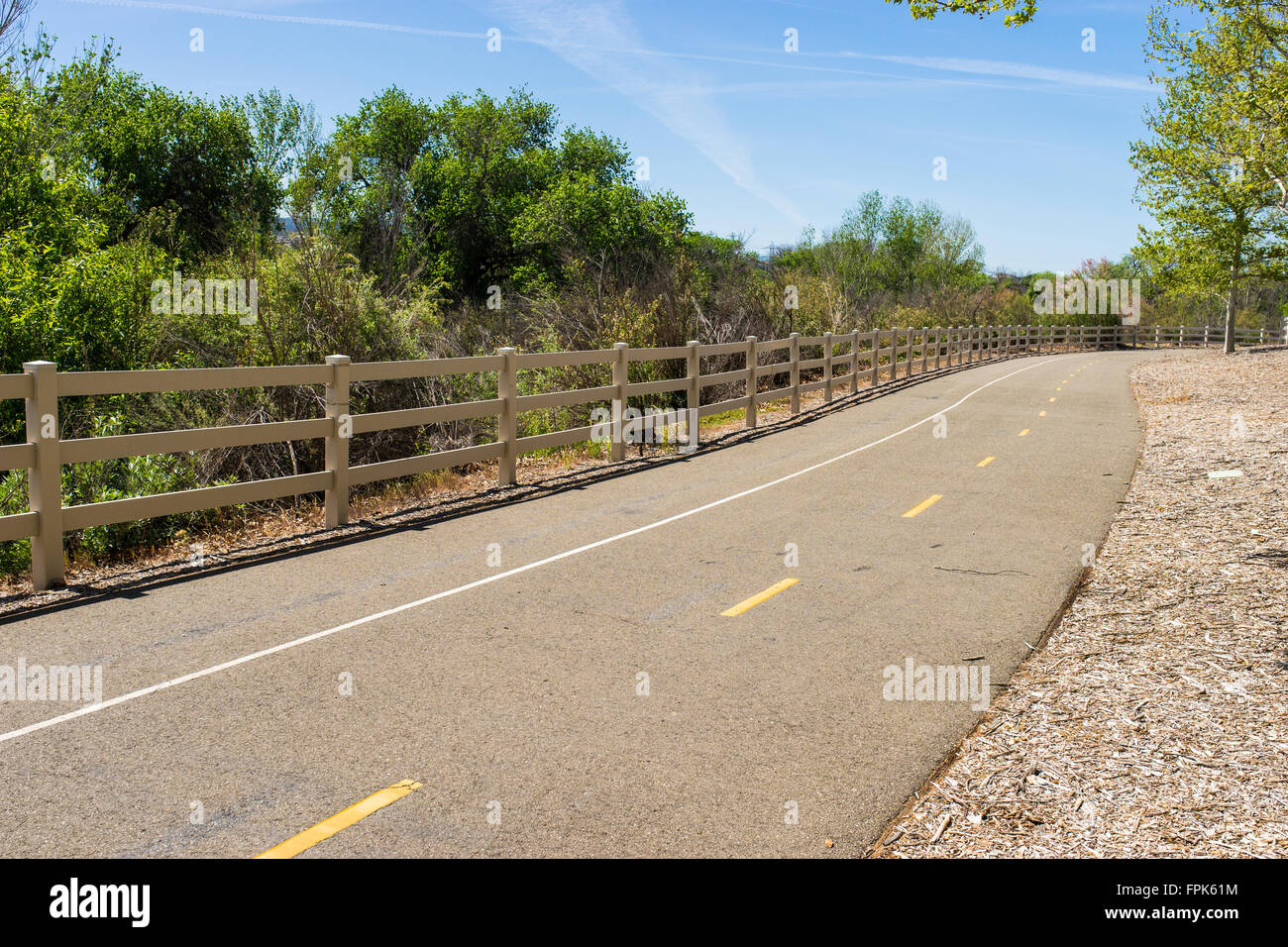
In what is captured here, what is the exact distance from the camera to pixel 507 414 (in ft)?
40.5

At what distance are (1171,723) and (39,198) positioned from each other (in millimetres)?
19261

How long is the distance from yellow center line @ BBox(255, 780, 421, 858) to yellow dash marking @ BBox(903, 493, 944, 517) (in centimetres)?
761

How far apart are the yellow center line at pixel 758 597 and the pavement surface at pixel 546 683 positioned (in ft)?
0.17

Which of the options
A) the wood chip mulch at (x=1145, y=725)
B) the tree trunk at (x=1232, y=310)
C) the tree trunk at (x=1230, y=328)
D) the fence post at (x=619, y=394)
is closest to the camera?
the wood chip mulch at (x=1145, y=725)

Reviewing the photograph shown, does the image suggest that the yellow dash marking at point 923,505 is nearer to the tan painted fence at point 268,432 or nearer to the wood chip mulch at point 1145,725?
the wood chip mulch at point 1145,725

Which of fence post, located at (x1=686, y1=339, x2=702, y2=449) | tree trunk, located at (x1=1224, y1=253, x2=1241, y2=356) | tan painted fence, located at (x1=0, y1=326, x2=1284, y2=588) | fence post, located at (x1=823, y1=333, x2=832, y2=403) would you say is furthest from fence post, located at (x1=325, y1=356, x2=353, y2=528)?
tree trunk, located at (x1=1224, y1=253, x2=1241, y2=356)

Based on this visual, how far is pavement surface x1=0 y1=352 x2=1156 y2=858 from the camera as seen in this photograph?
4.11 m

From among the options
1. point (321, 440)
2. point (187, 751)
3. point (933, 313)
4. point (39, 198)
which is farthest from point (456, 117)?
point (187, 751)

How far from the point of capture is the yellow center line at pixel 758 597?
7227mm

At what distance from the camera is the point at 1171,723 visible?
5.07 meters

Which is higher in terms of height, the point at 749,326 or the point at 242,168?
the point at 242,168

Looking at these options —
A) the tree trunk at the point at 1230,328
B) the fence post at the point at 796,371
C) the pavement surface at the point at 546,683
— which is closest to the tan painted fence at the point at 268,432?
the pavement surface at the point at 546,683

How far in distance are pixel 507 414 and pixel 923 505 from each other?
500 cm
